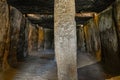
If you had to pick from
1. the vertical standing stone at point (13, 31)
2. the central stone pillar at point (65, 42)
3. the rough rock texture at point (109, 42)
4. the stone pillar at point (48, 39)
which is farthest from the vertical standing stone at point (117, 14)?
the stone pillar at point (48, 39)

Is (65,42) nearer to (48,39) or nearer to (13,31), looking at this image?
(13,31)

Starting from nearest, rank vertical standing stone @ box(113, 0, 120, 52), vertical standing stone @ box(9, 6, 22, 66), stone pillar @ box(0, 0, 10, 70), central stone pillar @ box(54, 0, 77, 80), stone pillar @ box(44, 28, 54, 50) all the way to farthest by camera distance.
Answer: central stone pillar @ box(54, 0, 77, 80), stone pillar @ box(0, 0, 10, 70), vertical standing stone @ box(113, 0, 120, 52), vertical standing stone @ box(9, 6, 22, 66), stone pillar @ box(44, 28, 54, 50)

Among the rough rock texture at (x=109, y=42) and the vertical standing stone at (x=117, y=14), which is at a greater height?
the vertical standing stone at (x=117, y=14)

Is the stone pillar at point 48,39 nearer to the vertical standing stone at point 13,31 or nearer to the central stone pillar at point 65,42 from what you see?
the vertical standing stone at point 13,31

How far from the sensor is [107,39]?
931 cm

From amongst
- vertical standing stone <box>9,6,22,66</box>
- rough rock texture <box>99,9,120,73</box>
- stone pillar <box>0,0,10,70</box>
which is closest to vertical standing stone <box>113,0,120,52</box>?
rough rock texture <box>99,9,120,73</box>

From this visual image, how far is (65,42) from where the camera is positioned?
5094 millimetres

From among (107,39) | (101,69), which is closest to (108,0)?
(107,39)

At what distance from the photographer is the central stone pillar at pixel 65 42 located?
5074 millimetres

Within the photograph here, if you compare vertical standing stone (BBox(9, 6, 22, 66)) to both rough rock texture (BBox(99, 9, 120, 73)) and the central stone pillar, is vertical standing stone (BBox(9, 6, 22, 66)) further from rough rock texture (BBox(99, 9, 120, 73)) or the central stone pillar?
rough rock texture (BBox(99, 9, 120, 73))

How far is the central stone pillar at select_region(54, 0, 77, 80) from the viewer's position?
507 cm

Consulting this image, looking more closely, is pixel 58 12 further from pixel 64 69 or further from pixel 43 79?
pixel 43 79

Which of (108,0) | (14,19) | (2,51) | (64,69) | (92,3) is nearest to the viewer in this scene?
(64,69)

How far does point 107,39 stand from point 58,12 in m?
4.85
